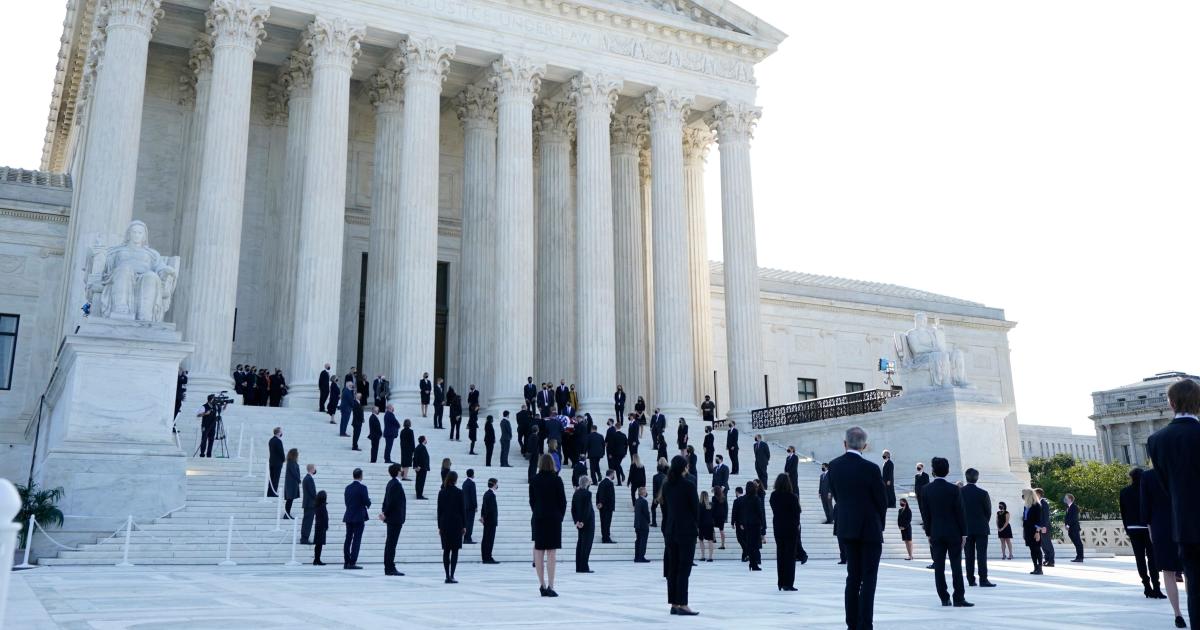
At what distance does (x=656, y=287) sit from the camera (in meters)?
34.8

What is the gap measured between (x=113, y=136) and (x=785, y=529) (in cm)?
2317

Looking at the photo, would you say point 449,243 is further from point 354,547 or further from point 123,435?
point 354,547

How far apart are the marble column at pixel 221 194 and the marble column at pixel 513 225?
7898 millimetres

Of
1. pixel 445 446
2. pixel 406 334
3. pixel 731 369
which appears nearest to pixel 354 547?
pixel 445 446

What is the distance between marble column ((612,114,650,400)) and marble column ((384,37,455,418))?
8.90m

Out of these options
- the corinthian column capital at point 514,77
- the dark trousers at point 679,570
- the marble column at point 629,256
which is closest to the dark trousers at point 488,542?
the dark trousers at point 679,570

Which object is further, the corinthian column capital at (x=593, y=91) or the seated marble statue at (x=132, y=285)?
the corinthian column capital at (x=593, y=91)

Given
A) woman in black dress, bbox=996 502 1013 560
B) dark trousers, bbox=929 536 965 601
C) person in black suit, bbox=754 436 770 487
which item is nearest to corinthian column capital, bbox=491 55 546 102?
person in black suit, bbox=754 436 770 487

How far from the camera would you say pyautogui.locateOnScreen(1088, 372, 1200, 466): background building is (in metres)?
86.7

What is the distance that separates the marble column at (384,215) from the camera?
3180 cm

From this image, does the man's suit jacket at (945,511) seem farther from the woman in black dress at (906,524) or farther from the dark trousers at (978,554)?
the woman in black dress at (906,524)

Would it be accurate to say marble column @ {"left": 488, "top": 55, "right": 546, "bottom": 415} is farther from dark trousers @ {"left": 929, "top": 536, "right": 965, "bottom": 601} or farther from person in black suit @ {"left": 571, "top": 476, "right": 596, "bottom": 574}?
dark trousers @ {"left": 929, "top": 536, "right": 965, "bottom": 601}

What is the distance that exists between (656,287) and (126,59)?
17747mm

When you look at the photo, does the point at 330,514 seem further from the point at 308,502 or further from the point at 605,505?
the point at 605,505
